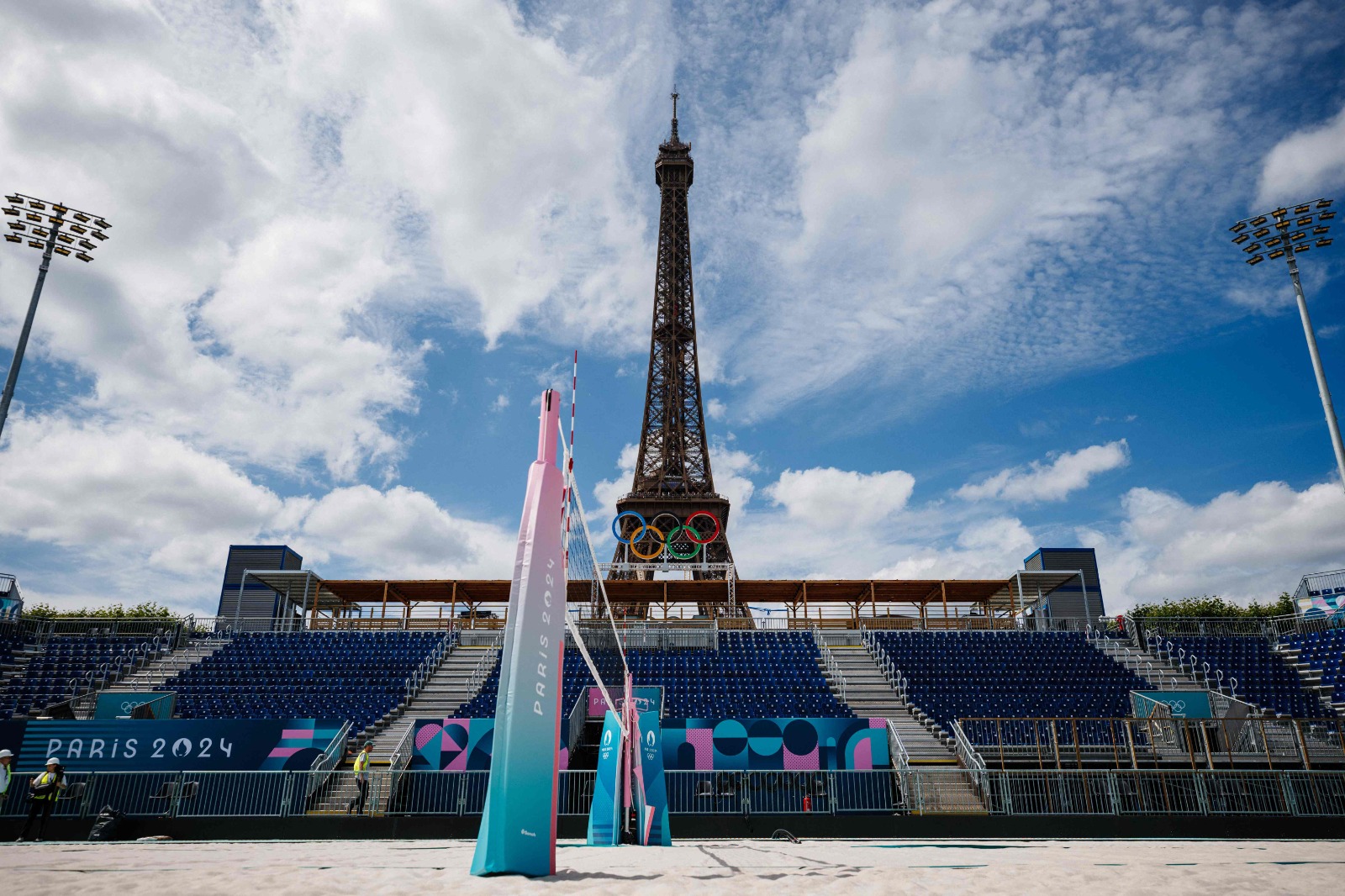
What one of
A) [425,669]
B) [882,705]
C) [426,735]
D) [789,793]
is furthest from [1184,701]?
[425,669]

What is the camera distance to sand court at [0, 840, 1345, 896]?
737 centimetres

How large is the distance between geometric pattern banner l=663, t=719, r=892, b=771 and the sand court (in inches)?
286

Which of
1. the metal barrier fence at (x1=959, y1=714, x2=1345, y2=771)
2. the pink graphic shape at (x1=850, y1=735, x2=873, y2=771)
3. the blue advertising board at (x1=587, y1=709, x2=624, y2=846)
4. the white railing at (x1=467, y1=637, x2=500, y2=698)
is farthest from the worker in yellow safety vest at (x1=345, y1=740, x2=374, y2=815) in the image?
the metal barrier fence at (x1=959, y1=714, x2=1345, y2=771)

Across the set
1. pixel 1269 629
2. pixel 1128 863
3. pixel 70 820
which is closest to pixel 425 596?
pixel 70 820

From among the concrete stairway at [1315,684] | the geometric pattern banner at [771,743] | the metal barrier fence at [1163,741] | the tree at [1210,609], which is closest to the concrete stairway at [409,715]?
the geometric pattern banner at [771,743]

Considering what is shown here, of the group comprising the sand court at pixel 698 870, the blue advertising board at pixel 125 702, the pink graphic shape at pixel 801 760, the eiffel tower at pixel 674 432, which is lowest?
the sand court at pixel 698 870

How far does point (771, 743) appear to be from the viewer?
20203mm

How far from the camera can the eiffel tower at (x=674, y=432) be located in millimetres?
54713

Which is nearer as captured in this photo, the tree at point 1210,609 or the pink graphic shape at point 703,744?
the pink graphic shape at point 703,744

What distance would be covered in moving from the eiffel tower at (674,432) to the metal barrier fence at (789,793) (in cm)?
2963

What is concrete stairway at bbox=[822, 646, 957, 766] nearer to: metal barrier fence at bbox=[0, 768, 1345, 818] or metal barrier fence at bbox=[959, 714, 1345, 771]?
metal barrier fence at bbox=[959, 714, 1345, 771]

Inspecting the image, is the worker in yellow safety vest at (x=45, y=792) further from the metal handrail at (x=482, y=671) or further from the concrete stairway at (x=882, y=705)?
the concrete stairway at (x=882, y=705)

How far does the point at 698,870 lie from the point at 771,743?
12.1 m

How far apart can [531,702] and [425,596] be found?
30.4 metres
